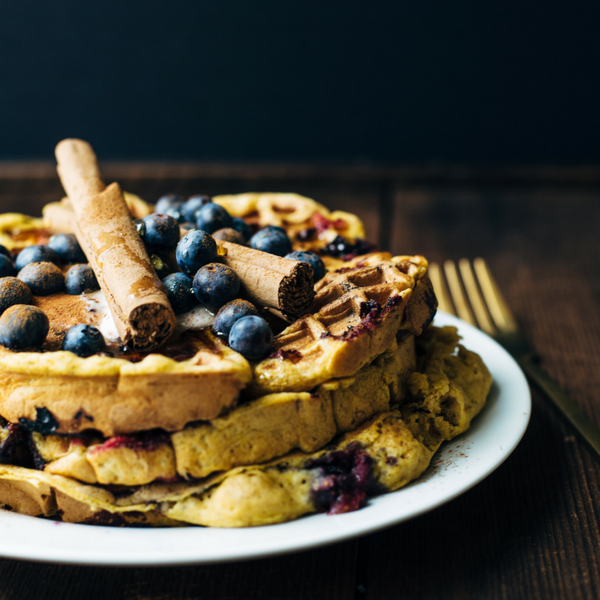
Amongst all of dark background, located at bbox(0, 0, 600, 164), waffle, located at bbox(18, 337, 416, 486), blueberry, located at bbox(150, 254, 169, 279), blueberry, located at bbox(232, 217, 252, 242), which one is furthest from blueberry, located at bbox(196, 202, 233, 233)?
dark background, located at bbox(0, 0, 600, 164)

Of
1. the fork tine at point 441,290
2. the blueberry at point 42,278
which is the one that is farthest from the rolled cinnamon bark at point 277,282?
the fork tine at point 441,290

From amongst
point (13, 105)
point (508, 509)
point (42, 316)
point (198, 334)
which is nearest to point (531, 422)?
point (508, 509)

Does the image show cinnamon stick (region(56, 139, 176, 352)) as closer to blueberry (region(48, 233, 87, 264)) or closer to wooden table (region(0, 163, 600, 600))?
blueberry (region(48, 233, 87, 264))

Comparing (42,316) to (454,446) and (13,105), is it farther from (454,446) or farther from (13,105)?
(13,105)

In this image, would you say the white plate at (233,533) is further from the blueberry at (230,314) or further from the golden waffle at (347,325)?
the blueberry at (230,314)

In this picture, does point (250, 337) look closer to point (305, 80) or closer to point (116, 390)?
point (116, 390)

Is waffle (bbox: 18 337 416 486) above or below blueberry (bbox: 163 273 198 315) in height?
below
